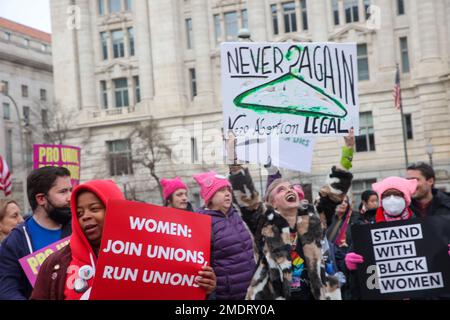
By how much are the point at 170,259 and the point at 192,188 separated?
4116cm

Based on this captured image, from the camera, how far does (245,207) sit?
6.09 m

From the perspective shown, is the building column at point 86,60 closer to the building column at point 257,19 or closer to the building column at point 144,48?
the building column at point 144,48

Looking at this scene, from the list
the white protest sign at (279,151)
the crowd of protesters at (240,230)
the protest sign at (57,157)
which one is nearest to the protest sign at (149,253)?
the crowd of protesters at (240,230)

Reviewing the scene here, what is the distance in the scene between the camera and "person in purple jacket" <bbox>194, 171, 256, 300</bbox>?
6031 mm

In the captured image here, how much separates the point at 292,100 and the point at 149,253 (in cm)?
363

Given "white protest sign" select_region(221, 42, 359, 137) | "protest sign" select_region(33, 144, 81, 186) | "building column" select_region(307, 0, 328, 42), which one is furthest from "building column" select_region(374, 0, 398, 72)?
"white protest sign" select_region(221, 42, 359, 137)

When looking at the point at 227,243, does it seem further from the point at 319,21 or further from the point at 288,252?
the point at 319,21

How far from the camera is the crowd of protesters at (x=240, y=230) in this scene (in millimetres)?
4074

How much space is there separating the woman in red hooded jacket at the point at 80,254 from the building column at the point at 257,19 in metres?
42.6

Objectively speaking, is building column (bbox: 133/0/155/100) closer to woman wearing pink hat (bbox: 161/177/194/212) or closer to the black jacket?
woman wearing pink hat (bbox: 161/177/194/212)

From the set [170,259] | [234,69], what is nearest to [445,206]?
[234,69]

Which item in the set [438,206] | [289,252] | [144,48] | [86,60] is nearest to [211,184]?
[289,252]

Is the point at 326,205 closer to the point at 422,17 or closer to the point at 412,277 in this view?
the point at 412,277

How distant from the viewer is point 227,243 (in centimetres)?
607
